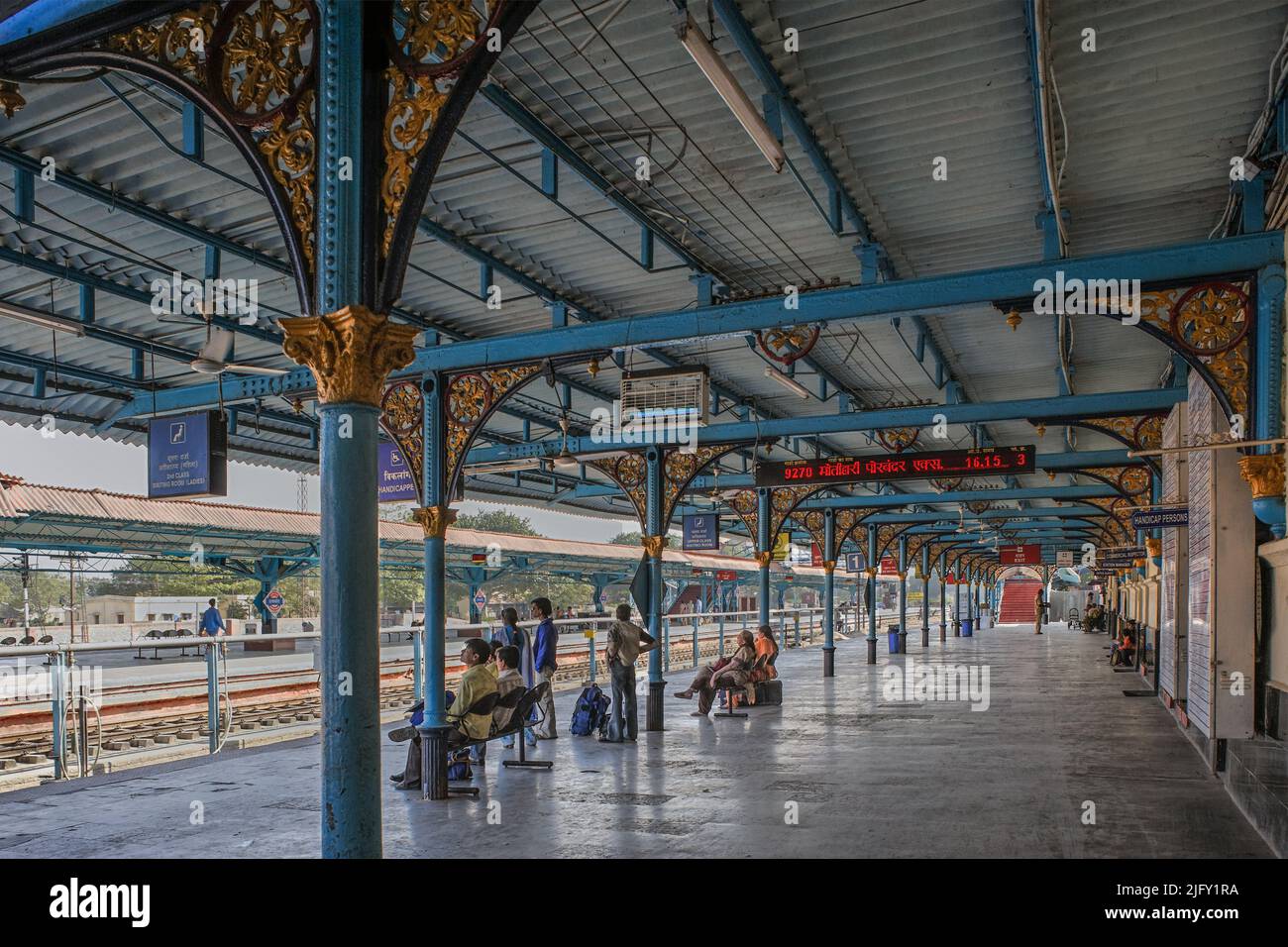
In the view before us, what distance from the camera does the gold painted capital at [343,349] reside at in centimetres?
414

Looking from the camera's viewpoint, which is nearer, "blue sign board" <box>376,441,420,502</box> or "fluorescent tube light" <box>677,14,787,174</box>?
"fluorescent tube light" <box>677,14,787,174</box>

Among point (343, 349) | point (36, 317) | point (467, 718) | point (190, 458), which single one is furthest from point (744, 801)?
point (36, 317)

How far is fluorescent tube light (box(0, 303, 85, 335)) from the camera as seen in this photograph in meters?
7.70

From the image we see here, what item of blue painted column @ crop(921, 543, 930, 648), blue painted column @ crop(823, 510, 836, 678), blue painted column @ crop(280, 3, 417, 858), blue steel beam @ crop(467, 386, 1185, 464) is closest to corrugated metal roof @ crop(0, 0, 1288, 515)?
blue steel beam @ crop(467, 386, 1185, 464)

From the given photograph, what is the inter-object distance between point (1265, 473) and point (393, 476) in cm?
804

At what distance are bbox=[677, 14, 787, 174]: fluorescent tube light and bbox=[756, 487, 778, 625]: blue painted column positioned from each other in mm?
13179

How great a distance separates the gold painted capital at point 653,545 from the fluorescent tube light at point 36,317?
7232 mm

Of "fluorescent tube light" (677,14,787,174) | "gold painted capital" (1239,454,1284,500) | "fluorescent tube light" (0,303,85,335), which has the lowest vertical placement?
"gold painted capital" (1239,454,1284,500)

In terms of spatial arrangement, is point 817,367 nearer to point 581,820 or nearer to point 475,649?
point 475,649

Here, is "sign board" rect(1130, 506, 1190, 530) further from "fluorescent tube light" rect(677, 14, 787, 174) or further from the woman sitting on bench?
"fluorescent tube light" rect(677, 14, 787, 174)

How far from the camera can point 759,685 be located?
16.1m

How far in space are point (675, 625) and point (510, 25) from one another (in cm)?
4548

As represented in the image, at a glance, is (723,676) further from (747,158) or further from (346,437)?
(346,437)

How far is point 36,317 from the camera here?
7.82 m
